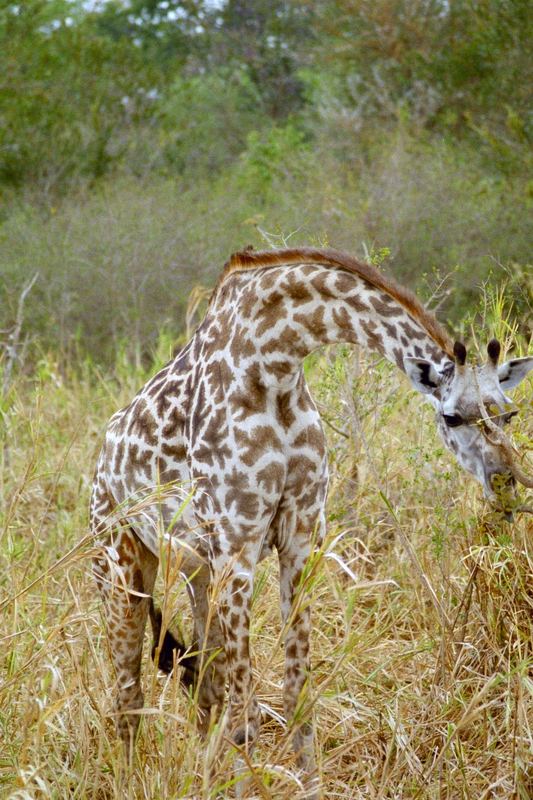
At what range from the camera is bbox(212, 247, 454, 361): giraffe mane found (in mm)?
2969

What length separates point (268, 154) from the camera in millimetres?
13930

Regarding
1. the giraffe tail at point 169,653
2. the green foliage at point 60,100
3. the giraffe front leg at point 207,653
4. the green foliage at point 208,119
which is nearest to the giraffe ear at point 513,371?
the giraffe front leg at point 207,653

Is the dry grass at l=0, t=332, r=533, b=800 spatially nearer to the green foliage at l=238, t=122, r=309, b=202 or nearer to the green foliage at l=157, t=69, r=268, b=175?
the green foliage at l=238, t=122, r=309, b=202

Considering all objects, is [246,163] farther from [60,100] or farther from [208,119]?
[208,119]

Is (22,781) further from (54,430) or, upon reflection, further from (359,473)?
(54,430)

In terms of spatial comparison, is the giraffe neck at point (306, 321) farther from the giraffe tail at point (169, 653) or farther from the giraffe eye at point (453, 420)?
the giraffe tail at point (169, 653)

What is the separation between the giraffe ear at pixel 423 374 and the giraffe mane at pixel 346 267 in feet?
0.25

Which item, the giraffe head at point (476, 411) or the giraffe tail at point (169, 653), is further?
the giraffe tail at point (169, 653)

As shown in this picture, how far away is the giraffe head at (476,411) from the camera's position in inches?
113

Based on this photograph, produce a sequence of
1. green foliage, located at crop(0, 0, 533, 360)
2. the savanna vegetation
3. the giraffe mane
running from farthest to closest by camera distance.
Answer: green foliage, located at crop(0, 0, 533, 360) < the savanna vegetation < the giraffe mane

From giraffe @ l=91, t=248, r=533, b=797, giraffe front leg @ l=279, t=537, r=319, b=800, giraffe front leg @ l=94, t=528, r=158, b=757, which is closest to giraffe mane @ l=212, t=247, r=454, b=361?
giraffe @ l=91, t=248, r=533, b=797

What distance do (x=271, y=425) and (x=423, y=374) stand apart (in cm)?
55

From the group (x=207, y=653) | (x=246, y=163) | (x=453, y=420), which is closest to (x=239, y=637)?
(x=207, y=653)

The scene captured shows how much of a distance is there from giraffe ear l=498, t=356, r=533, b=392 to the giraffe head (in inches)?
0.9
